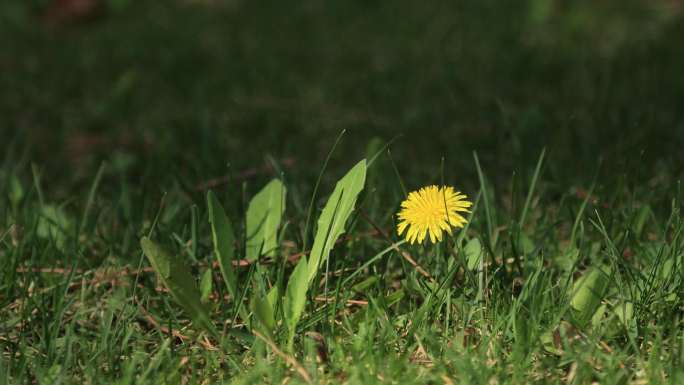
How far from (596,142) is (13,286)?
190 cm

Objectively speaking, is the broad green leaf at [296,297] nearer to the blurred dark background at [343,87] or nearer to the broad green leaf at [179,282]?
the broad green leaf at [179,282]

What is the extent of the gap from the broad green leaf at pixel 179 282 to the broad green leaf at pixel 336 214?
228 mm

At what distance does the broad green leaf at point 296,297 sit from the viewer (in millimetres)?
1587

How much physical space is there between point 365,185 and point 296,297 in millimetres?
517

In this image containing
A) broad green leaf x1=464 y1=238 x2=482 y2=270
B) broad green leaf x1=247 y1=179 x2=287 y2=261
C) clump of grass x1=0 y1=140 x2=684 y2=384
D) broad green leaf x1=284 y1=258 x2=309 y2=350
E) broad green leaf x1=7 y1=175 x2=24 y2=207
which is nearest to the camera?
clump of grass x1=0 y1=140 x2=684 y2=384

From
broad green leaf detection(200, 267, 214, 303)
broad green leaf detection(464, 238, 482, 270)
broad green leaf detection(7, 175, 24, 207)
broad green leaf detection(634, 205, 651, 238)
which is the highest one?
broad green leaf detection(634, 205, 651, 238)

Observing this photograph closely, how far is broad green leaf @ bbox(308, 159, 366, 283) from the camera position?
5.31 feet

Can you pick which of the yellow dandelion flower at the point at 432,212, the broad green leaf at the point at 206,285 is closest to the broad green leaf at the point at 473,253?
the yellow dandelion flower at the point at 432,212

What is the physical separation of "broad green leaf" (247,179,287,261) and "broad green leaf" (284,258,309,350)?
0.80ft

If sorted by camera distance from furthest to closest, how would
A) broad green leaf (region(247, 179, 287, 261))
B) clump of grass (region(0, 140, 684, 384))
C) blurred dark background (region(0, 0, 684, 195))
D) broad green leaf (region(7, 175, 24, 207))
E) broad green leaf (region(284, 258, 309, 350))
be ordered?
1. blurred dark background (region(0, 0, 684, 195))
2. broad green leaf (region(7, 175, 24, 207))
3. broad green leaf (region(247, 179, 287, 261))
4. broad green leaf (region(284, 258, 309, 350))
5. clump of grass (region(0, 140, 684, 384))

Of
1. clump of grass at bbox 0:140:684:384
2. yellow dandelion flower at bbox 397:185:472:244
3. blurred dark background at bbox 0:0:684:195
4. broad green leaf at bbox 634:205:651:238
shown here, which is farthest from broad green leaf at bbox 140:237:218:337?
broad green leaf at bbox 634:205:651:238

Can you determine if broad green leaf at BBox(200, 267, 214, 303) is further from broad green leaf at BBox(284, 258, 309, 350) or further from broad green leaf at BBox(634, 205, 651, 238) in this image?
broad green leaf at BBox(634, 205, 651, 238)

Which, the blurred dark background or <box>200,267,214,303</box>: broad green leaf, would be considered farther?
the blurred dark background

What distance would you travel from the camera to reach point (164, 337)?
5.42 ft
